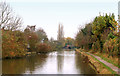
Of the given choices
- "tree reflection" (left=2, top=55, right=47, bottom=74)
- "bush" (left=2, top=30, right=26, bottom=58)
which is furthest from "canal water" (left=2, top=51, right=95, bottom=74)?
"bush" (left=2, top=30, right=26, bottom=58)

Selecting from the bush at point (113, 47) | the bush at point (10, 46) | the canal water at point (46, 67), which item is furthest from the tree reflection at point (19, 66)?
the bush at point (113, 47)

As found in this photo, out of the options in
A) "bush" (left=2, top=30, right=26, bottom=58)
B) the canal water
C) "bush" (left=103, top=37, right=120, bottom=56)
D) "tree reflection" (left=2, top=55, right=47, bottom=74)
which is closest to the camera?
the canal water

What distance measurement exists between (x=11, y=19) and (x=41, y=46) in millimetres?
12128

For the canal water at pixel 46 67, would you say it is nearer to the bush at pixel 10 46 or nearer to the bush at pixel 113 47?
the bush at pixel 113 47

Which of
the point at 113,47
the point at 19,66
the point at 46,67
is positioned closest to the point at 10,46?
the point at 19,66

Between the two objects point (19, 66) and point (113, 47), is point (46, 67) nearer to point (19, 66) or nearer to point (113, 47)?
point (19, 66)

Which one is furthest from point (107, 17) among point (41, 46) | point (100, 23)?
point (41, 46)

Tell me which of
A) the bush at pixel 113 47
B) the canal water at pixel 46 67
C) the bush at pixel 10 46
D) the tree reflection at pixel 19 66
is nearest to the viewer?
the canal water at pixel 46 67

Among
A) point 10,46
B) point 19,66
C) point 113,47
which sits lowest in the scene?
point 19,66

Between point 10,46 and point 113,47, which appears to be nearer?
point 113,47

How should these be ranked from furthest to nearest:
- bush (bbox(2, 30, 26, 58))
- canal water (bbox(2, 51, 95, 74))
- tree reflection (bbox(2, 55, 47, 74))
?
bush (bbox(2, 30, 26, 58)), tree reflection (bbox(2, 55, 47, 74)), canal water (bbox(2, 51, 95, 74))

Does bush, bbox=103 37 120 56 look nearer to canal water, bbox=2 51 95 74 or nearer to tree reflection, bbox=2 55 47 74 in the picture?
canal water, bbox=2 51 95 74

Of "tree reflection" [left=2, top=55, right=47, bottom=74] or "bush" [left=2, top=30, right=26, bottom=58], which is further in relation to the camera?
"bush" [left=2, top=30, right=26, bottom=58]

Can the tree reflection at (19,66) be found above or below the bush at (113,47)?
below
